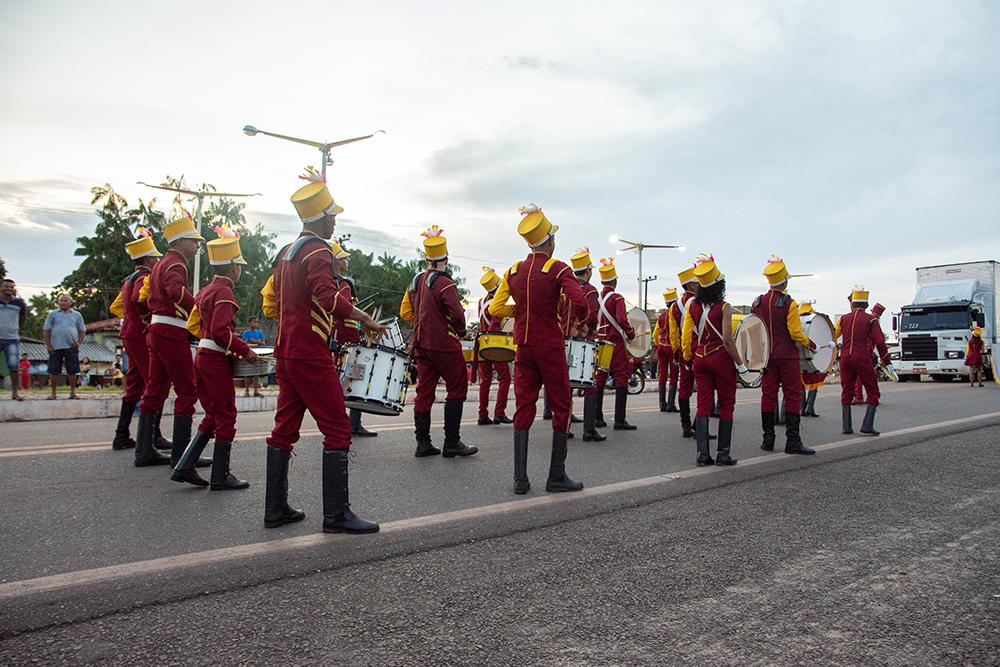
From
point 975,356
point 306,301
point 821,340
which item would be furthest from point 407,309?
point 975,356

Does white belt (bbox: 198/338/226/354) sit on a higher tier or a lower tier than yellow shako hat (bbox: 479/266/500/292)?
lower

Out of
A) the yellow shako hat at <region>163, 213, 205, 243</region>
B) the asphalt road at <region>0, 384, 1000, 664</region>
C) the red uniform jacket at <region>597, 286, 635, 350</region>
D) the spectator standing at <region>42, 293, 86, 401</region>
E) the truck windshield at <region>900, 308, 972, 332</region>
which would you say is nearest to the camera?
the asphalt road at <region>0, 384, 1000, 664</region>

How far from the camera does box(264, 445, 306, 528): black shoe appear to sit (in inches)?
189

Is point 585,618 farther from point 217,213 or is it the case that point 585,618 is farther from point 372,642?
point 217,213

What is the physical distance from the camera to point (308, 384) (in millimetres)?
4762

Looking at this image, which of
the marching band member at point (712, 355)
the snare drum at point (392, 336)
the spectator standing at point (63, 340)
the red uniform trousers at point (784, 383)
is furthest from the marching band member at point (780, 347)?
the spectator standing at point (63, 340)

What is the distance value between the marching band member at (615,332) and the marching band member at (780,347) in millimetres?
1838

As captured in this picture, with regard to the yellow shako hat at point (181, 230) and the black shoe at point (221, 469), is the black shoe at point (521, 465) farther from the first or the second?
the yellow shako hat at point (181, 230)

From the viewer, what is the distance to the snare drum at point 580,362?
8234mm

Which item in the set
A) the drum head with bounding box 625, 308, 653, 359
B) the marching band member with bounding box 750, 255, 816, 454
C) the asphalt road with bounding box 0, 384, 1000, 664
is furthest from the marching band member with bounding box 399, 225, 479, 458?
the drum head with bounding box 625, 308, 653, 359

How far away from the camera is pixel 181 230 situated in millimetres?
6809

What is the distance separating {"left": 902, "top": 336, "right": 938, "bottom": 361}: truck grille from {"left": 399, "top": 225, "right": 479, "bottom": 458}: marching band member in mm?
26794

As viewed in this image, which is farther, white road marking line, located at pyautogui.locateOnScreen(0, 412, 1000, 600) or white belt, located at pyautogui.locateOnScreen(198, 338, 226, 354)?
white belt, located at pyautogui.locateOnScreen(198, 338, 226, 354)

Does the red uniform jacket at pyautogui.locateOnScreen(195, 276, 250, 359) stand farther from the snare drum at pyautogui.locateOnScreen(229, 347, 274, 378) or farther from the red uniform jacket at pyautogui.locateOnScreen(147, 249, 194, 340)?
the red uniform jacket at pyautogui.locateOnScreen(147, 249, 194, 340)
